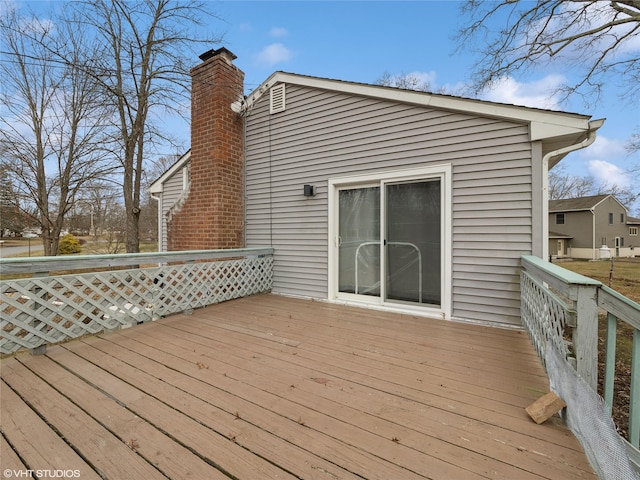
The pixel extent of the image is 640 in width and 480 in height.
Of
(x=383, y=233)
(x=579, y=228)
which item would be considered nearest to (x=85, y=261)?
(x=383, y=233)

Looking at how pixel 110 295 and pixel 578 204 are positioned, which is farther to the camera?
pixel 578 204

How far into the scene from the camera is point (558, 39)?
7.45 m

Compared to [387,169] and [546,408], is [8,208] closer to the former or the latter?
[387,169]

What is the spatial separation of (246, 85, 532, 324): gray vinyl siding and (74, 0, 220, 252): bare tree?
115 inches

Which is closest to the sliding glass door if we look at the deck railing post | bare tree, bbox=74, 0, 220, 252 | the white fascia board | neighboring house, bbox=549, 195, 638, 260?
the white fascia board

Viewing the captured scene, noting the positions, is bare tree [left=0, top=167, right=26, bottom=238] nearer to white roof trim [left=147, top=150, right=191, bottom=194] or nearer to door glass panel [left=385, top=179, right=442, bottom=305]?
white roof trim [left=147, top=150, right=191, bottom=194]

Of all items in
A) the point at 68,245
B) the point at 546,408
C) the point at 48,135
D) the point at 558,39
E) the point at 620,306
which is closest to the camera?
the point at 620,306

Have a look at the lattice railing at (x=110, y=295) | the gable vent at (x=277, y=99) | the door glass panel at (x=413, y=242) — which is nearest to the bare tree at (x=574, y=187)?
the door glass panel at (x=413, y=242)

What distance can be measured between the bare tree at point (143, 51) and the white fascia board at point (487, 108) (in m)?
3.95

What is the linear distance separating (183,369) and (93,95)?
8.66 meters

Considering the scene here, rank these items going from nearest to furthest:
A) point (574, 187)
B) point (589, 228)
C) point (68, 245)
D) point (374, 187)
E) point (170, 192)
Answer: point (374, 187)
point (170, 192)
point (68, 245)
point (589, 228)
point (574, 187)

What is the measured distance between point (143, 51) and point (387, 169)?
669 centimetres

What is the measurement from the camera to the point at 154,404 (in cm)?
189

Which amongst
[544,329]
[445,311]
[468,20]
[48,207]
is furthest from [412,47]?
[48,207]
